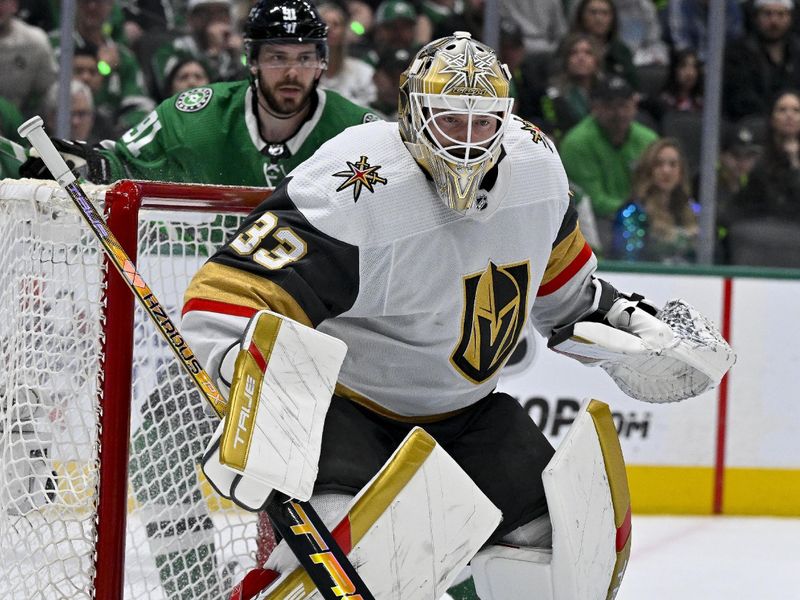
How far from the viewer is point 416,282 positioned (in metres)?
2.15

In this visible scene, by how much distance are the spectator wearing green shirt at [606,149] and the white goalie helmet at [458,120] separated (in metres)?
2.34

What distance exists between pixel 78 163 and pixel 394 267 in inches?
37.9

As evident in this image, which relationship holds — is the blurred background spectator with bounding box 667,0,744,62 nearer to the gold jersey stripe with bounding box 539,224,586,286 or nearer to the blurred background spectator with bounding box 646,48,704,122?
the blurred background spectator with bounding box 646,48,704,122

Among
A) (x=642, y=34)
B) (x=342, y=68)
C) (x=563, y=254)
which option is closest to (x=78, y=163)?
(x=563, y=254)

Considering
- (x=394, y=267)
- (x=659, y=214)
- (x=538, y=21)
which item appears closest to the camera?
(x=394, y=267)

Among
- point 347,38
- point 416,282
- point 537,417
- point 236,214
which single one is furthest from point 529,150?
point 347,38

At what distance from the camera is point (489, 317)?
2248 millimetres

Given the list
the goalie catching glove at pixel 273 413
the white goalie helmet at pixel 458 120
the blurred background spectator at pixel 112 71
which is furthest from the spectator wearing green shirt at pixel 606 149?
the goalie catching glove at pixel 273 413

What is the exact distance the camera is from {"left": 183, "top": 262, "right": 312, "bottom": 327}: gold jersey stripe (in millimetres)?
2014

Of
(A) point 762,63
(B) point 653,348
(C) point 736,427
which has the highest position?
(A) point 762,63

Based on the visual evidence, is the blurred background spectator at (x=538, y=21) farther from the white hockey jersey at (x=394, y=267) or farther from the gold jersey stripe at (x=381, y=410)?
the gold jersey stripe at (x=381, y=410)

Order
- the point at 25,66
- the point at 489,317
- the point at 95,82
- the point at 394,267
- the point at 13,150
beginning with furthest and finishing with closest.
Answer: the point at 95,82, the point at 25,66, the point at 13,150, the point at 489,317, the point at 394,267

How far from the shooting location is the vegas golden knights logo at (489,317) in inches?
87.4

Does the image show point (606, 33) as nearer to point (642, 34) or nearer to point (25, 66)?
point (642, 34)
